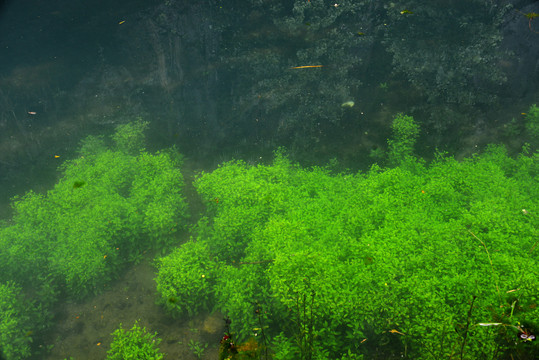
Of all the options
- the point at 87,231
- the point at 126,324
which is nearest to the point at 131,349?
the point at 126,324

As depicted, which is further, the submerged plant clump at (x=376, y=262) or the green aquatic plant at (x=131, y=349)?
the green aquatic plant at (x=131, y=349)

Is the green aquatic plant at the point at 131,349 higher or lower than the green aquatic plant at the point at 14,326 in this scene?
higher

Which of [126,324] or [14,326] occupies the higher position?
[14,326]

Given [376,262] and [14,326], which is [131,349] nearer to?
[14,326]

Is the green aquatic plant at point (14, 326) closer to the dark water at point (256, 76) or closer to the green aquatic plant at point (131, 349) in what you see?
the green aquatic plant at point (131, 349)

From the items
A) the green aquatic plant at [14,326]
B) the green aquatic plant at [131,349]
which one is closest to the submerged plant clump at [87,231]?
the green aquatic plant at [14,326]

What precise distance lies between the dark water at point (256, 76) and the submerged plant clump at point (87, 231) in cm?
285

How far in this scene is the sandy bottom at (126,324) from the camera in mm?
8438

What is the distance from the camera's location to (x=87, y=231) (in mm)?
9914

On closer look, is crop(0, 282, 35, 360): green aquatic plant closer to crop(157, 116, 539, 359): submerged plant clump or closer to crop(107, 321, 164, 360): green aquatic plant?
crop(107, 321, 164, 360): green aquatic plant

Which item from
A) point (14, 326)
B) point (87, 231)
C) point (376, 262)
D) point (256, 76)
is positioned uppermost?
point (256, 76)

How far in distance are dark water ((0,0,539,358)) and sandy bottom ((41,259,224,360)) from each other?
5.98m

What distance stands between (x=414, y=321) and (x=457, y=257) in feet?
5.91

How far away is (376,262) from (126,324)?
7166mm
